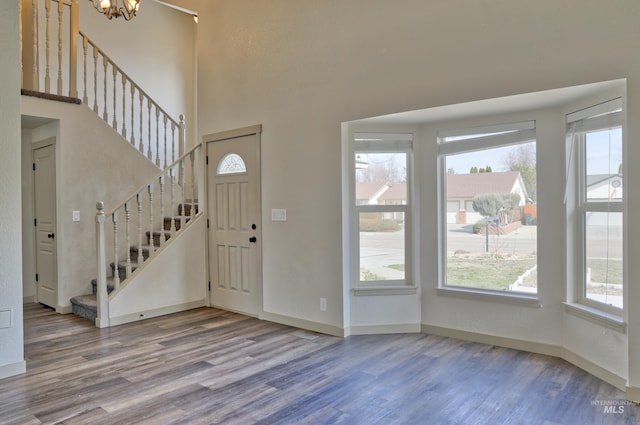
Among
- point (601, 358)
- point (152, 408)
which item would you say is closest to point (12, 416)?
point (152, 408)

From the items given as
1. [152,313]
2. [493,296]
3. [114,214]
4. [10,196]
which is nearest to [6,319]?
[10,196]

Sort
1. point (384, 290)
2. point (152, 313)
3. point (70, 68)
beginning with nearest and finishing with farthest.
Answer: point (384, 290), point (152, 313), point (70, 68)

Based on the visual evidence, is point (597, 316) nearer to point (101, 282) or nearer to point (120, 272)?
point (101, 282)

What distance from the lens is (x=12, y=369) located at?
3.14 m

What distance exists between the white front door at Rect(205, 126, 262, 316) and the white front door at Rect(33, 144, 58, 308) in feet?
6.36

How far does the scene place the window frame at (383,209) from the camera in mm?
4160

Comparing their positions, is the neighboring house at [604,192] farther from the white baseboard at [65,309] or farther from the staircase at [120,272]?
the white baseboard at [65,309]

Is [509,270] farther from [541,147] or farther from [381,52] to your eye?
[381,52]

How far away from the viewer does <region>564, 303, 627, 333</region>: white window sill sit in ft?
9.48

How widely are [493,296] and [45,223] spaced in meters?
5.50

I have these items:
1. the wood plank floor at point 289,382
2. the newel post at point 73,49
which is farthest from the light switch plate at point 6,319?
the newel post at point 73,49

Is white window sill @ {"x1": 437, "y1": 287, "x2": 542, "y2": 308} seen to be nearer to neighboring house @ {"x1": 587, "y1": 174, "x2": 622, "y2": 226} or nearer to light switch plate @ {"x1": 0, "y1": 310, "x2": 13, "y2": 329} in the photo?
neighboring house @ {"x1": 587, "y1": 174, "x2": 622, "y2": 226}

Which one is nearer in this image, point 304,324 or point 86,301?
point 304,324

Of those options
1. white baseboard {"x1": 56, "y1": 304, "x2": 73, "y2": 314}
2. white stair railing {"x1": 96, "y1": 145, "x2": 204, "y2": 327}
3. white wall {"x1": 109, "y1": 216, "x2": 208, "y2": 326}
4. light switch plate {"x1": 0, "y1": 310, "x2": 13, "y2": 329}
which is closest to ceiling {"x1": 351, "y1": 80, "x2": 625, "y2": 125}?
white stair railing {"x1": 96, "y1": 145, "x2": 204, "y2": 327}
